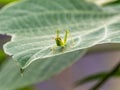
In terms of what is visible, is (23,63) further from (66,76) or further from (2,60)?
(66,76)

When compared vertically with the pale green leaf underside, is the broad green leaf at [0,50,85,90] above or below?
below

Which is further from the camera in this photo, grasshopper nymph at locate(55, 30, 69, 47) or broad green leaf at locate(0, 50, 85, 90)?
broad green leaf at locate(0, 50, 85, 90)

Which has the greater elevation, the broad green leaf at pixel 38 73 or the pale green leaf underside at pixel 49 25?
the pale green leaf underside at pixel 49 25

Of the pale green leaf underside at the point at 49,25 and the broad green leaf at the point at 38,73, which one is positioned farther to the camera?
the broad green leaf at the point at 38,73

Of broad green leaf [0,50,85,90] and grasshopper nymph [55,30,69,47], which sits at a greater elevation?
grasshopper nymph [55,30,69,47]

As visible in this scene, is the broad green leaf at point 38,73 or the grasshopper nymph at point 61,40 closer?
the grasshopper nymph at point 61,40

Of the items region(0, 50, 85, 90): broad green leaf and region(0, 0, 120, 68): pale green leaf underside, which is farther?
region(0, 50, 85, 90): broad green leaf

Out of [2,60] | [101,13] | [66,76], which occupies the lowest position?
[66,76]

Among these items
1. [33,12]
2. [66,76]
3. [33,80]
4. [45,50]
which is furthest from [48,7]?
[66,76]
